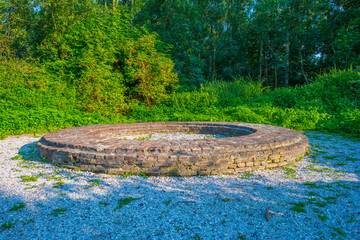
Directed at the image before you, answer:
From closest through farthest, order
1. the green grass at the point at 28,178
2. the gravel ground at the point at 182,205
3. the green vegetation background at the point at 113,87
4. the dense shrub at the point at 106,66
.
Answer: the gravel ground at the point at 182,205 → the green grass at the point at 28,178 → the green vegetation background at the point at 113,87 → the dense shrub at the point at 106,66

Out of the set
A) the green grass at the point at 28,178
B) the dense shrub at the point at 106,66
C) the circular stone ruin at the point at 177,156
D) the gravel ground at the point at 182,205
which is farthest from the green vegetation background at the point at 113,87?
the gravel ground at the point at 182,205

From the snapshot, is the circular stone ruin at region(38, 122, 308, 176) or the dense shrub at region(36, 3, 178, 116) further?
the dense shrub at region(36, 3, 178, 116)

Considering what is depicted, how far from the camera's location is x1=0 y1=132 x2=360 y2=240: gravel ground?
1.96m

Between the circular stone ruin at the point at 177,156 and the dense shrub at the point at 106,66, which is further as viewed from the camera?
the dense shrub at the point at 106,66

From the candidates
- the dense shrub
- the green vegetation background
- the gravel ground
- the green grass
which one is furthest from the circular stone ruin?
the dense shrub

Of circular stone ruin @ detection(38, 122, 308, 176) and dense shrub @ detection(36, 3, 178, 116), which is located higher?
dense shrub @ detection(36, 3, 178, 116)

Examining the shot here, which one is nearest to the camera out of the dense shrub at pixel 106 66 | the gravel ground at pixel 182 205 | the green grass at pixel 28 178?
the gravel ground at pixel 182 205

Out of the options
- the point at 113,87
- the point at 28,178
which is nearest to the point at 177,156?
the point at 28,178

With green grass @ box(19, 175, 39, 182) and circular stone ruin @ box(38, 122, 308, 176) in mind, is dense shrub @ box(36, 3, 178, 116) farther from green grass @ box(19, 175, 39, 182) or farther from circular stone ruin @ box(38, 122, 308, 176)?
green grass @ box(19, 175, 39, 182)

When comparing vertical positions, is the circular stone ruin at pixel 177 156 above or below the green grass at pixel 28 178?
above

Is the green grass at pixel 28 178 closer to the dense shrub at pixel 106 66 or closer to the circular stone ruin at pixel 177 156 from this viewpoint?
the circular stone ruin at pixel 177 156

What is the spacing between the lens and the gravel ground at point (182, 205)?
1.96m

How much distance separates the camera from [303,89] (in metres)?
10.0

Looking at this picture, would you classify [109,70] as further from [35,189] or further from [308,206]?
[308,206]
